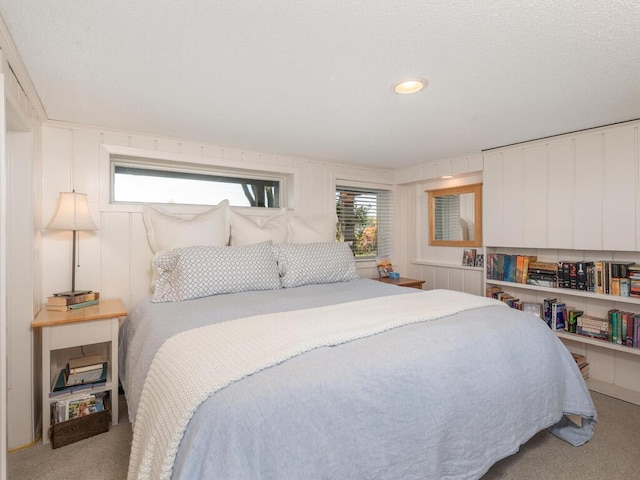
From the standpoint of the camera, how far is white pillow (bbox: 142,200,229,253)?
262 cm

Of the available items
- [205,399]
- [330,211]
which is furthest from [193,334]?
[330,211]

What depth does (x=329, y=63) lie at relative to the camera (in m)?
1.66

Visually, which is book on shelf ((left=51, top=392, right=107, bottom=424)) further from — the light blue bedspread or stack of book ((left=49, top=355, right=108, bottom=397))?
the light blue bedspread

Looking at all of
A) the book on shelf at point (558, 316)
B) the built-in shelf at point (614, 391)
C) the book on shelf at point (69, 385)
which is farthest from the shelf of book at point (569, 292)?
the book on shelf at point (69, 385)

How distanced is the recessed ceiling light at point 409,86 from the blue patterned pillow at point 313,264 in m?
1.39

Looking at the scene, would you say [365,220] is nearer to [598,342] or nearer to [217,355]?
[598,342]

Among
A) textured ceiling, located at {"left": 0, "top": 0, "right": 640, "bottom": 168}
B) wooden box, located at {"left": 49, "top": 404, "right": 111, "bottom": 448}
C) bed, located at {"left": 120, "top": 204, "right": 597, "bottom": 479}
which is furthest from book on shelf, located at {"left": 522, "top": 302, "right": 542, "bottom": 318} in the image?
wooden box, located at {"left": 49, "top": 404, "right": 111, "bottom": 448}

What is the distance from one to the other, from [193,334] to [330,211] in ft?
8.45

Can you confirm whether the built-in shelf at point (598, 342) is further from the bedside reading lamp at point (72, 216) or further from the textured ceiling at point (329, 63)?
the bedside reading lamp at point (72, 216)

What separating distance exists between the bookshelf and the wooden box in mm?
3442

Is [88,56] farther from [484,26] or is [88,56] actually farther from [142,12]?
[484,26]

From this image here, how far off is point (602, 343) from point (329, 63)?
9.57 feet

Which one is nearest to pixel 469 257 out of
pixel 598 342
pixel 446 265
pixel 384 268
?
pixel 446 265

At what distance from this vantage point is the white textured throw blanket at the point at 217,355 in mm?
1009
